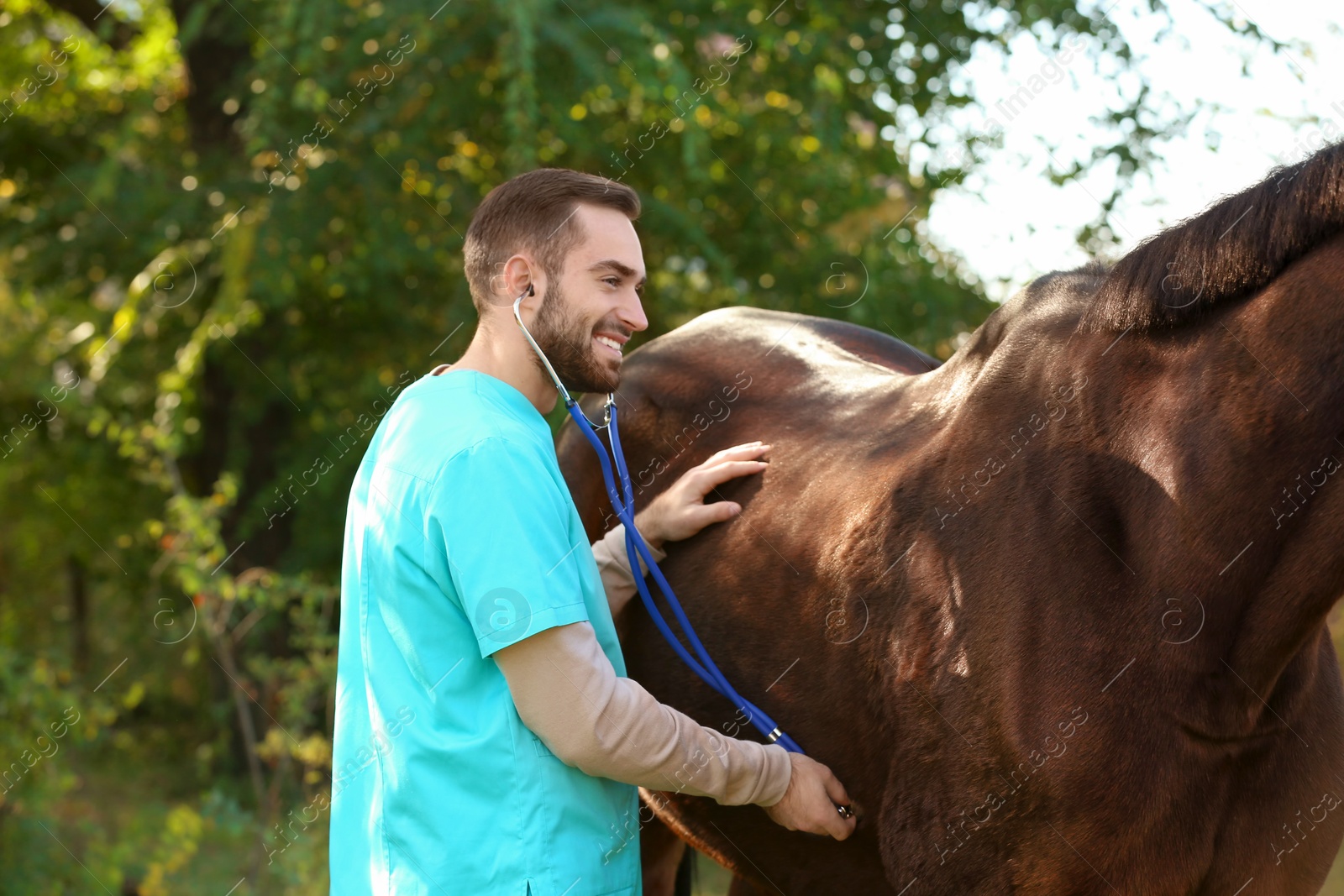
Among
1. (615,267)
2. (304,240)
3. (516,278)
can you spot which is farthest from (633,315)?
(304,240)

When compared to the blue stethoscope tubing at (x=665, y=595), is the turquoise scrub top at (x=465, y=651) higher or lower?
higher

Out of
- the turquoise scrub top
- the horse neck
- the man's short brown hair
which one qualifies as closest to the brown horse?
the horse neck

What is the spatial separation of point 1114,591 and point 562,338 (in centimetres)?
99

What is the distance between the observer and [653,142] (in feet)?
19.4

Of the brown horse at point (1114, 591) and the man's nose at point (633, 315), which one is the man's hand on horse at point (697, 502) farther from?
the man's nose at point (633, 315)

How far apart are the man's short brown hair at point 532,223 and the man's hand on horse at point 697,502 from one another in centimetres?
81

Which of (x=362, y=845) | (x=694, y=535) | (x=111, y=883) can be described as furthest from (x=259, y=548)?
(x=362, y=845)

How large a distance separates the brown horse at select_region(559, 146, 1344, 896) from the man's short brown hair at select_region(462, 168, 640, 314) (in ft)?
2.66

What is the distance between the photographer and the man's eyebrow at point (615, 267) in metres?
2.00

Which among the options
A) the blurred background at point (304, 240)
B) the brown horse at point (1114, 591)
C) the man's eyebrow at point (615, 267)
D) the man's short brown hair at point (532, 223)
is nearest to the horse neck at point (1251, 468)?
the brown horse at point (1114, 591)

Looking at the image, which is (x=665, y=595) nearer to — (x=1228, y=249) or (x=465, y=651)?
(x=465, y=651)

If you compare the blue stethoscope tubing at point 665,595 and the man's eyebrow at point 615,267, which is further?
the blue stethoscope tubing at point 665,595

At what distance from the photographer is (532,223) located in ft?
6.48

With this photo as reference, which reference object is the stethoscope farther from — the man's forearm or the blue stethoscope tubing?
the man's forearm
